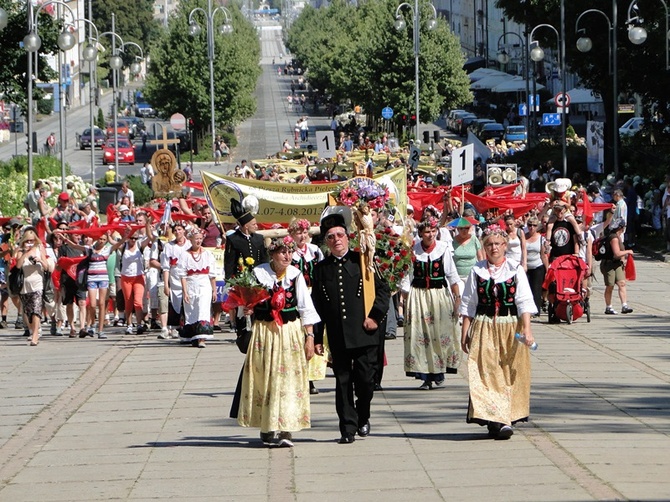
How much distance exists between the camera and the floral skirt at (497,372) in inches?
450

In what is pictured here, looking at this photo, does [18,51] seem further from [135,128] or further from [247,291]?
[135,128]

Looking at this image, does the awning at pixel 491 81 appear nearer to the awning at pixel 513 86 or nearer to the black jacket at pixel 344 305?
the awning at pixel 513 86

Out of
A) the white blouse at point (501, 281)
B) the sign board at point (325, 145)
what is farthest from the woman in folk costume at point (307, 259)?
the sign board at point (325, 145)

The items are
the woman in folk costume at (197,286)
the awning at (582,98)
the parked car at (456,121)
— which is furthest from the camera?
the parked car at (456,121)

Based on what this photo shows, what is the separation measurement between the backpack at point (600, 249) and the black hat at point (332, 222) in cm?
1134

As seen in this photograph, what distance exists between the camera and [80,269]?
20906 millimetres

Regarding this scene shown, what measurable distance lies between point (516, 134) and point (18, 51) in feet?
101

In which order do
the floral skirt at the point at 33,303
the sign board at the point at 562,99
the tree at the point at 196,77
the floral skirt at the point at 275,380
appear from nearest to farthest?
1. the floral skirt at the point at 275,380
2. the floral skirt at the point at 33,303
3. the sign board at the point at 562,99
4. the tree at the point at 196,77

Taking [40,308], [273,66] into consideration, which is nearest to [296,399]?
[40,308]

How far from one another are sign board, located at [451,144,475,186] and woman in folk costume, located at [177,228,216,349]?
5.14 m

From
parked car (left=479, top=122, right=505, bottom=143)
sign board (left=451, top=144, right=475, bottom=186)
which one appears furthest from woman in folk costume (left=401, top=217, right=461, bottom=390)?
parked car (left=479, top=122, right=505, bottom=143)

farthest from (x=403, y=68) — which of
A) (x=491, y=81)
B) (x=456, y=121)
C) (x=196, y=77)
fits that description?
(x=456, y=121)

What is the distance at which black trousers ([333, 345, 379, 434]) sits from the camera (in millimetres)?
11594

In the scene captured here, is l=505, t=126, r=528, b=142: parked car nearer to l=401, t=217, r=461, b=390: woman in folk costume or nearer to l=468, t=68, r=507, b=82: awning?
l=468, t=68, r=507, b=82: awning
